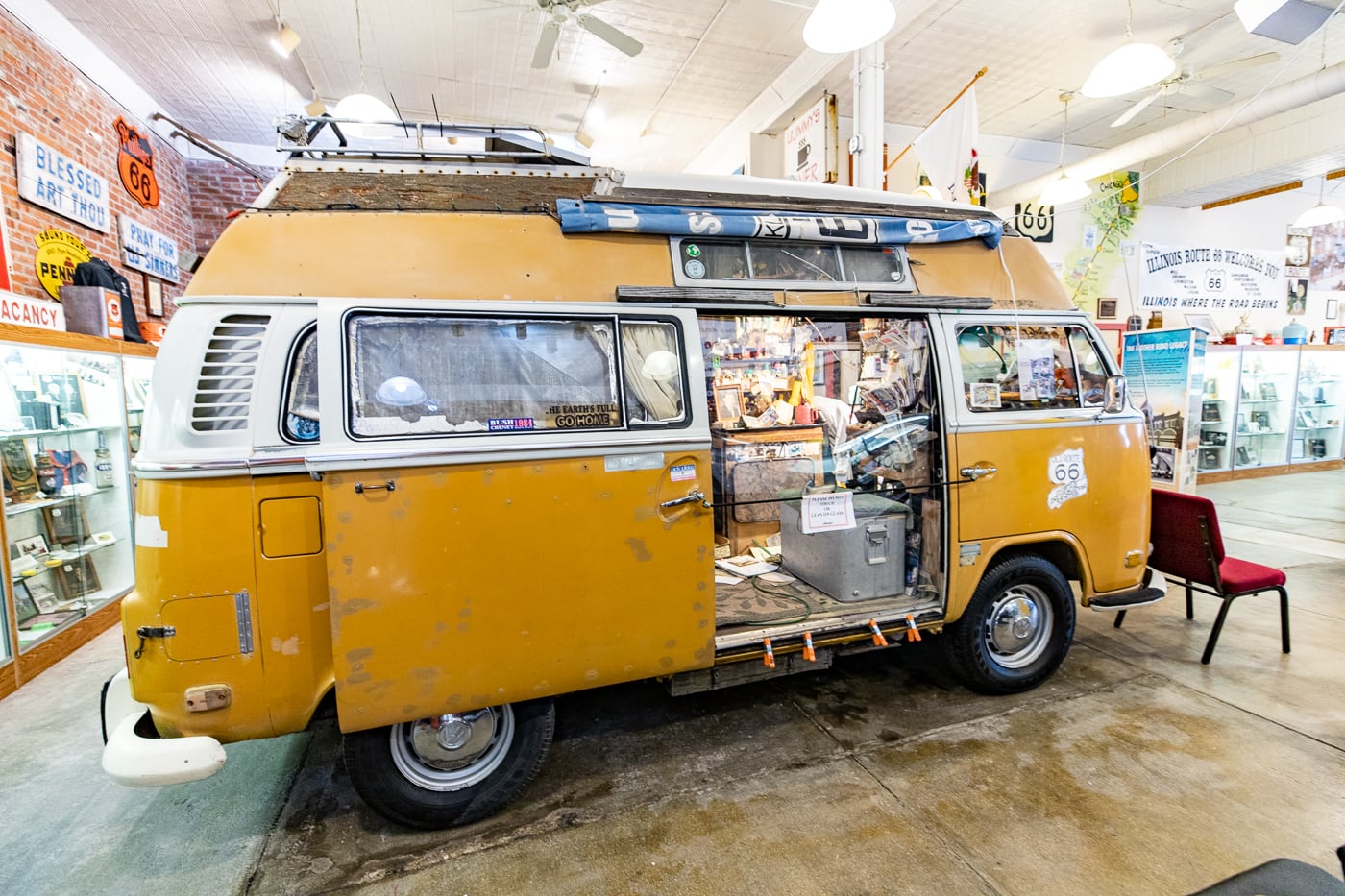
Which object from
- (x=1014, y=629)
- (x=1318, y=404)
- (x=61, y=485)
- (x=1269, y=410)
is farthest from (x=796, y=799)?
(x=1318, y=404)

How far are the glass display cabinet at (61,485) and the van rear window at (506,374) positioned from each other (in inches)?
136

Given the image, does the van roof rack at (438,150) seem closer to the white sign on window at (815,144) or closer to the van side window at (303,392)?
the van side window at (303,392)

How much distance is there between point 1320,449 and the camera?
38.0 feet

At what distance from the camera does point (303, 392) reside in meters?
2.35

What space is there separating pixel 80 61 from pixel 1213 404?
53.2ft

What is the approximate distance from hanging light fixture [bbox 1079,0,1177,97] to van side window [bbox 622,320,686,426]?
4.67m

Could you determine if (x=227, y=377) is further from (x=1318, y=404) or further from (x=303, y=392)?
(x=1318, y=404)

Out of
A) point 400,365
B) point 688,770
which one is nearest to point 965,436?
point 688,770

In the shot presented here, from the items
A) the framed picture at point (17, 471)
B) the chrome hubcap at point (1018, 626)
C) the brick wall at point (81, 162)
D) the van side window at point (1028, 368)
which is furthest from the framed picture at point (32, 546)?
the chrome hubcap at point (1018, 626)

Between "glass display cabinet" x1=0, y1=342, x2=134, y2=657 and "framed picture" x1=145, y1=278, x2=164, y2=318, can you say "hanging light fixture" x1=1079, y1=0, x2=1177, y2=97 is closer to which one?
"glass display cabinet" x1=0, y1=342, x2=134, y2=657

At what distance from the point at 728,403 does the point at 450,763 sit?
4392 millimetres

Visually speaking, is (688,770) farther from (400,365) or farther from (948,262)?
(948,262)

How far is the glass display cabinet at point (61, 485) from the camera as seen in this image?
4.12 meters

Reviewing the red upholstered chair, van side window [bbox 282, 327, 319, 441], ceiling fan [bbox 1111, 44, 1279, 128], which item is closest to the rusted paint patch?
van side window [bbox 282, 327, 319, 441]
